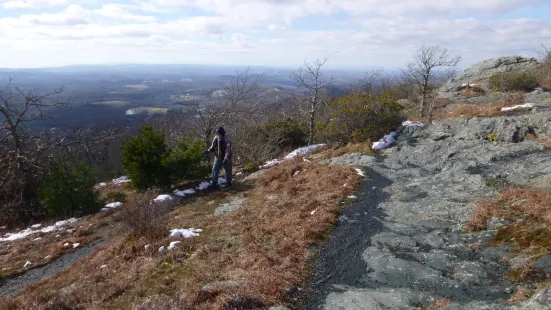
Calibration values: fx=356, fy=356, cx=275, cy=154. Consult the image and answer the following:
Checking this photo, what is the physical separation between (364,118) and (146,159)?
30.4 feet

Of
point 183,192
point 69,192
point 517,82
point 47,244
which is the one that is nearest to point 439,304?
point 183,192

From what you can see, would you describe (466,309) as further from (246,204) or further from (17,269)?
(17,269)

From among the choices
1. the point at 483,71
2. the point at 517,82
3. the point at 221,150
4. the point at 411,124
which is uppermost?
the point at 483,71

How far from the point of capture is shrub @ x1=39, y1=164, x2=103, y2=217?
41.3ft

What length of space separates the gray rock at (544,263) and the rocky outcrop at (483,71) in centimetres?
2479

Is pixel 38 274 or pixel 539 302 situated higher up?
pixel 539 302

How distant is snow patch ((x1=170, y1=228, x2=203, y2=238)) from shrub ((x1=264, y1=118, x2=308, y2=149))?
14.4 metres

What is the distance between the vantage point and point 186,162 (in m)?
13.6

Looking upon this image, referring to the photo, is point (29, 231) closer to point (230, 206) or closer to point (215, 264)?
point (230, 206)

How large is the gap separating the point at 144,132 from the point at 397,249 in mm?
10448

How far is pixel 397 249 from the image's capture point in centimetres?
659

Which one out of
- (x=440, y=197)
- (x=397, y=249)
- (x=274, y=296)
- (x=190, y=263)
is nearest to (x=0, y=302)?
(x=190, y=263)

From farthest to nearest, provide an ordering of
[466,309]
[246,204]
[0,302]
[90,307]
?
[246,204] < [0,302] < [90,307] < [466,309]

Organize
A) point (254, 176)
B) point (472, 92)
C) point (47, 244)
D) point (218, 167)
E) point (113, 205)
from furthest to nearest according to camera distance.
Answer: point (472, 92) → point (254, 176) → point (113, 205) → point (218, 167) → point (47, 244)
